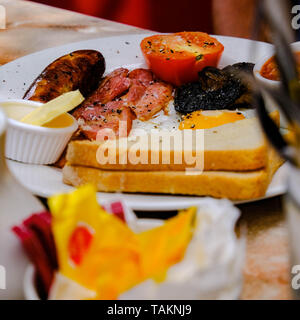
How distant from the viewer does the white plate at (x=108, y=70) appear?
92 cm

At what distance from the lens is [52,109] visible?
1.10 meters

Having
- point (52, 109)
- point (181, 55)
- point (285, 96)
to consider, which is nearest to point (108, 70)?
point (181, 55)

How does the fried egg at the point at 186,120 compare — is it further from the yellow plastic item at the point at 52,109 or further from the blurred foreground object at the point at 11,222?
the blurred foreground object at the point at 11,222

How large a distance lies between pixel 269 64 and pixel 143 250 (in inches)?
38.1

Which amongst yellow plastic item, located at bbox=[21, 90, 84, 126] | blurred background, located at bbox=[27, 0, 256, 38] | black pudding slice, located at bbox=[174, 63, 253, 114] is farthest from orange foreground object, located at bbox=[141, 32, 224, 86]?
blurred background, located at bbox=[27, 0, 256, 38]

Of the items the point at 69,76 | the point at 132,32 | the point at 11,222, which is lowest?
the point at 132,32

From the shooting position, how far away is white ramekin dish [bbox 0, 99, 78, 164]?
3.63 feet

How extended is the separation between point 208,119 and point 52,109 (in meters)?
0.43

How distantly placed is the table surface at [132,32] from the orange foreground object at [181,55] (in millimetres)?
574

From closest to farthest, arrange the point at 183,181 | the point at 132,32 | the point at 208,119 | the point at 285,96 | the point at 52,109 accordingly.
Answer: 1. the point at 285,96
2. the point at 183,181
3. the point at 52,109
4. the point at 208,119
5. the point at 132,32

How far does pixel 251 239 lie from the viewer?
0.89 metres

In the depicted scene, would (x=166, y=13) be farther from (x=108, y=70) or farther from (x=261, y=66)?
(x=261, y=66)

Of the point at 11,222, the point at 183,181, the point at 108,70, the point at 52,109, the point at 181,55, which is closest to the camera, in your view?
the point at 11,222
